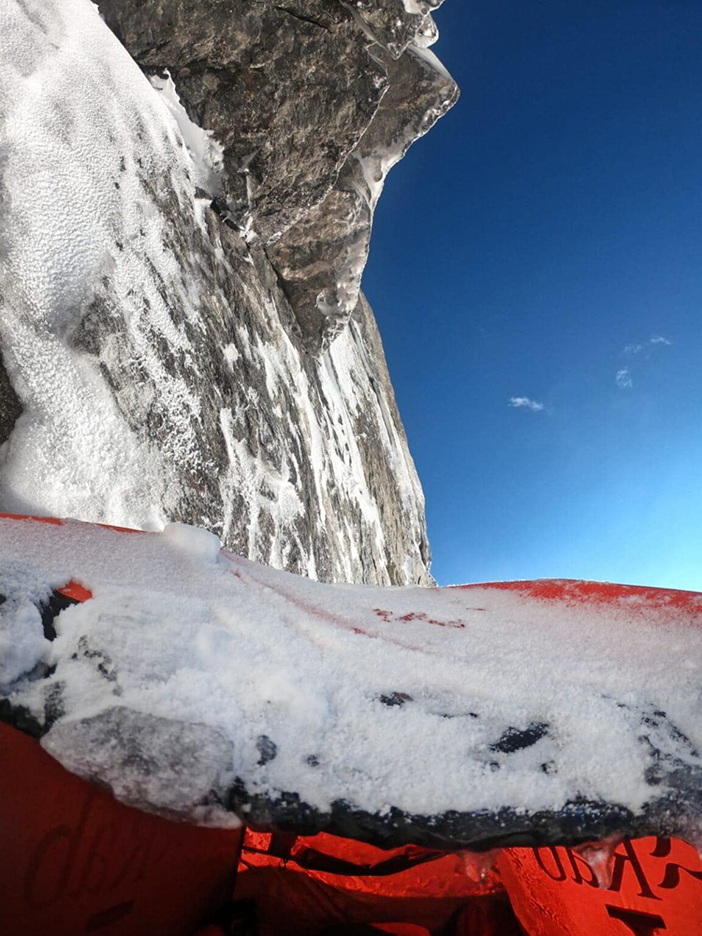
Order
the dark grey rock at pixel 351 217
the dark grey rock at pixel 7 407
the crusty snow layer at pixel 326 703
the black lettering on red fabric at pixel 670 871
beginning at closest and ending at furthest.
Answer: the crusty snow layer at pixel 326 703 < the black lettering on red fabric at pixel 670 871 < the dark grey rock at pixel 7 407 < the dark grey rock at pixel 351 217

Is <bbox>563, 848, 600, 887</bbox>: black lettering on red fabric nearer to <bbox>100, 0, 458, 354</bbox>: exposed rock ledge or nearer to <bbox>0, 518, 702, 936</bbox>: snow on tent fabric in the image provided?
<bbox>0, 518, 702, 936</bbox>: snow on tent fabric

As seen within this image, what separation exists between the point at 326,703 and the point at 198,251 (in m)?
3.87

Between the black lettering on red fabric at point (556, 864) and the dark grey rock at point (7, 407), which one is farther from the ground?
the dark grey rock at point (7, 407)

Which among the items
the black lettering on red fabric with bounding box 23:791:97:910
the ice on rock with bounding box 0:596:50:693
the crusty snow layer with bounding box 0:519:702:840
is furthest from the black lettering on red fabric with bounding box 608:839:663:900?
the ice on rock with bounding box 0:596:50:693

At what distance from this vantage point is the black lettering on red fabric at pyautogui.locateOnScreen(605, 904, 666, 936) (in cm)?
85

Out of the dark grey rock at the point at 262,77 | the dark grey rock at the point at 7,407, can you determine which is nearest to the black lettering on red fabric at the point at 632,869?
the dark grey rock at the point at 7,407

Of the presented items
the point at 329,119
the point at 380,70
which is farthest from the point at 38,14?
the point at 380,70

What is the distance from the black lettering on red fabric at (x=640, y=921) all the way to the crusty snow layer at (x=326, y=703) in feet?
1.03

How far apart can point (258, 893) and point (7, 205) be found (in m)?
2.82

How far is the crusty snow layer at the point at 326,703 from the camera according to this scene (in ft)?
2.24

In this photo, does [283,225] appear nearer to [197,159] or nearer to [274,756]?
[197,159]

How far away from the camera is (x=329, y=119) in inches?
191

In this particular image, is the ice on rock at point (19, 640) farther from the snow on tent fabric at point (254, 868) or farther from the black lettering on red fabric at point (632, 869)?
the black lettering on red fabric at point (632, 869)

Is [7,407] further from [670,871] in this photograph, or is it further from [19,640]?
[670,871]
